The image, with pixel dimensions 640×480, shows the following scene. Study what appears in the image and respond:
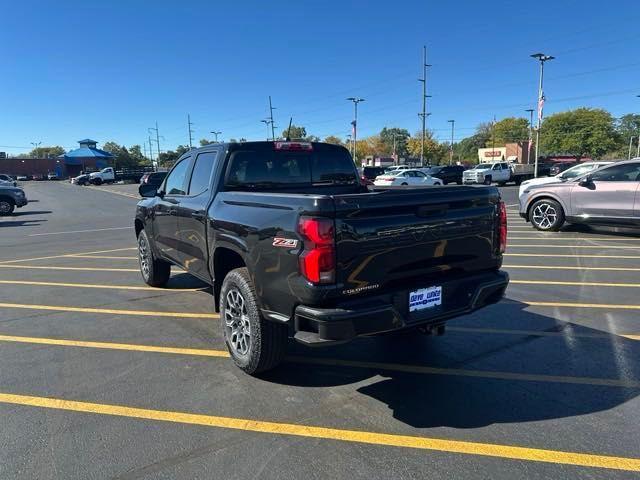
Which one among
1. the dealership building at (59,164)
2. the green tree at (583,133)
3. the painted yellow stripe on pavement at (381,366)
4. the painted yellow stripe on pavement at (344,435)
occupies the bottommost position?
the painted yellow stripe on pavement at (344,435)

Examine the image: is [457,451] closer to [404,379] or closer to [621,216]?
[404,379]

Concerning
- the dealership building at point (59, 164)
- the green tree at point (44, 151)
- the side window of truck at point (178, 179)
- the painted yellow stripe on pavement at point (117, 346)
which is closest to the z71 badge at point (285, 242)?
the painted yellow stripe on pavement at point (117, 346)

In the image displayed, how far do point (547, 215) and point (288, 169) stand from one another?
350 inches

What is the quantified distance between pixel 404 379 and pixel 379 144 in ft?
433

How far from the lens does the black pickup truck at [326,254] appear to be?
122 inches

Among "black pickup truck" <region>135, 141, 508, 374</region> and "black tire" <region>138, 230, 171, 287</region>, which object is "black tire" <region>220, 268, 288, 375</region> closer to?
"black pickup truck" <region>135, 141, 508, 374</region>

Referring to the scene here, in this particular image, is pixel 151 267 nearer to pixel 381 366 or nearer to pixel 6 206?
pixel 381 366

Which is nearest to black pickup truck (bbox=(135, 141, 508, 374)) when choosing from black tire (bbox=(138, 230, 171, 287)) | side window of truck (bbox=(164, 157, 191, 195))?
side window of truck (bbox=(164, 157, 191, 195))

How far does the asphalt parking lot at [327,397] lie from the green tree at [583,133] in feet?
369

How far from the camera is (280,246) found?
130 inches

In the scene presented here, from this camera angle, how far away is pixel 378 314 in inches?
124

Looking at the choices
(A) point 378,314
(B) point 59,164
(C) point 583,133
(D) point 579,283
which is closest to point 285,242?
(A) point 378,314

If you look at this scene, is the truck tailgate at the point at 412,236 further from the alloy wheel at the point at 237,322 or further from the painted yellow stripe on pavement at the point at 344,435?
the alloy wheel at the point at 237,322

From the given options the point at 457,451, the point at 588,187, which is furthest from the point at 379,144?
the point at 457,451
